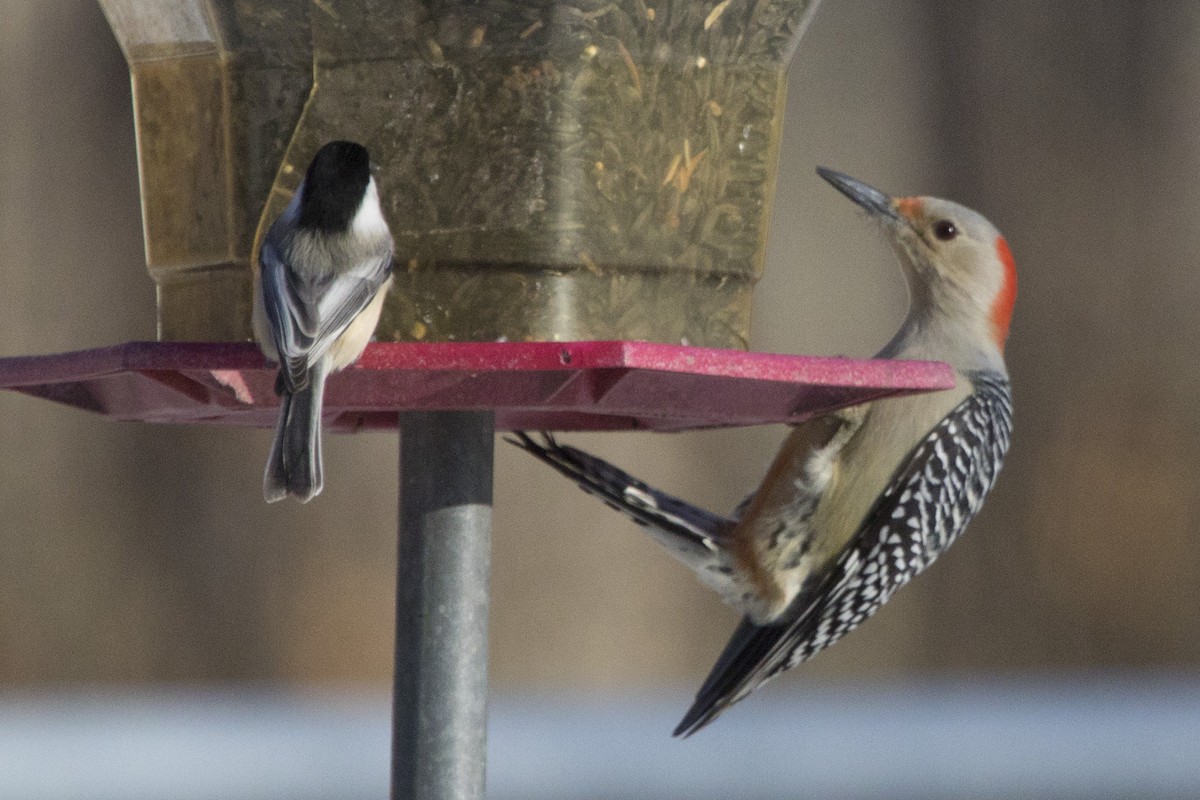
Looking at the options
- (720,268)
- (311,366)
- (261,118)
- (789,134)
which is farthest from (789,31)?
(789,134)

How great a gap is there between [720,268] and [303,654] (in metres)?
2.03

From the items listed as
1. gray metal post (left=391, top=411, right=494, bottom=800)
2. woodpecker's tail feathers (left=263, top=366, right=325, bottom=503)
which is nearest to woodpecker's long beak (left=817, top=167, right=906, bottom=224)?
gray metal post (left=391, top=411, right=494, bottom=800)

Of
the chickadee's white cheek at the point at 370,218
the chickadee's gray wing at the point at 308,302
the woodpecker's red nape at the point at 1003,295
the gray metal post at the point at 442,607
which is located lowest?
the gray metal post at the point at 442,607

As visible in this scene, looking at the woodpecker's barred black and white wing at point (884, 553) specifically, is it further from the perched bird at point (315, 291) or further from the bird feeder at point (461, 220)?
the perched bird at point (315, 291)

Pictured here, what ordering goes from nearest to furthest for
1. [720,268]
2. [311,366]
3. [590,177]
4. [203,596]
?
1. [311,366]
2. [590,177]
3. [720,268]
4. [203,596]

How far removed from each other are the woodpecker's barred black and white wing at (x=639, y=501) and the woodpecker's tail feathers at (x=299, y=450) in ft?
2.44

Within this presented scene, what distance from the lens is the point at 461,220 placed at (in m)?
2.57

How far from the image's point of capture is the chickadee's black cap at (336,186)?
241 centimetres

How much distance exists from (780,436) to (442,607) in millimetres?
2418

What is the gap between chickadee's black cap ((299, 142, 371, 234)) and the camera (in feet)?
7.89

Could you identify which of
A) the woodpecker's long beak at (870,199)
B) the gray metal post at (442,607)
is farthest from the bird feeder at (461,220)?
the woodpecker's long beak at (870,199)

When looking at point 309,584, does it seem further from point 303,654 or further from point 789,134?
point 789,134

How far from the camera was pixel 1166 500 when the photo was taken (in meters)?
5.00

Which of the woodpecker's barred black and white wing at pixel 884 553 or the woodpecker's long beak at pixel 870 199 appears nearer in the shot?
the woodpecker's barred black and white wing at pixel 884 553
